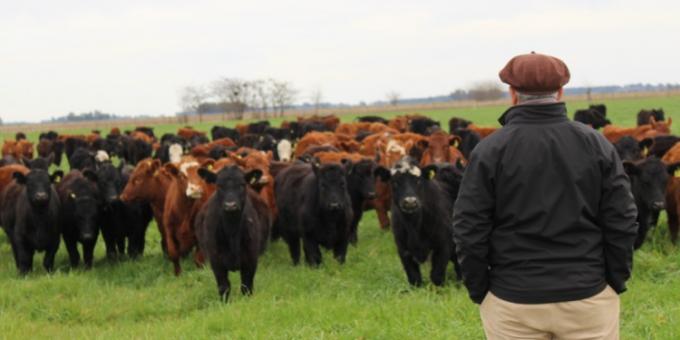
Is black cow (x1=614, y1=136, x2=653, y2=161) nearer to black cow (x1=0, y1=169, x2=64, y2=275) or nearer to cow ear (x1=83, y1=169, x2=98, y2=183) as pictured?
cow ear (x1=83, y1=169, x2=98, y2=183)

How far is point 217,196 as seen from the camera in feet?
26.9

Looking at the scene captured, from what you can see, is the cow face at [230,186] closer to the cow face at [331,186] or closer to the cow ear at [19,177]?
the cow face at [331,186]

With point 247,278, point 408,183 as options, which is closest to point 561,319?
point 408,183

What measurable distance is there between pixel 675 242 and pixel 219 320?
5.91 metres

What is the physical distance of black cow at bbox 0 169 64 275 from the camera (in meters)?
10.1

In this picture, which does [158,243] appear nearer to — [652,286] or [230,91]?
[652,286]

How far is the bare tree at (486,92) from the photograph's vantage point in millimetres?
108688

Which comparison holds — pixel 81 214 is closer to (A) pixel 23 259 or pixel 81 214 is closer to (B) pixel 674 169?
(A) pixel 23 259

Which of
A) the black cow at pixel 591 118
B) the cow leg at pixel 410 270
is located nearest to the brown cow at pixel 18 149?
the black cow at pixel 591 118

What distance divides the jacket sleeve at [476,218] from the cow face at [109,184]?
8.52 metres

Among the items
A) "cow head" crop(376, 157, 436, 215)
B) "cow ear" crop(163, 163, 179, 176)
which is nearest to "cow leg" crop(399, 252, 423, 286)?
"cow head" crop(376, 157, 436, 215)

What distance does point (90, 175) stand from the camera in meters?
10.9

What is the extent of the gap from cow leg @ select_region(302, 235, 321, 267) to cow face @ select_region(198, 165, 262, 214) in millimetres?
1758

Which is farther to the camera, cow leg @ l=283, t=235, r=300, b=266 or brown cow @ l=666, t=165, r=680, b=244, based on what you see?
cow leg @ l=283, t=235, r=300, b=266
